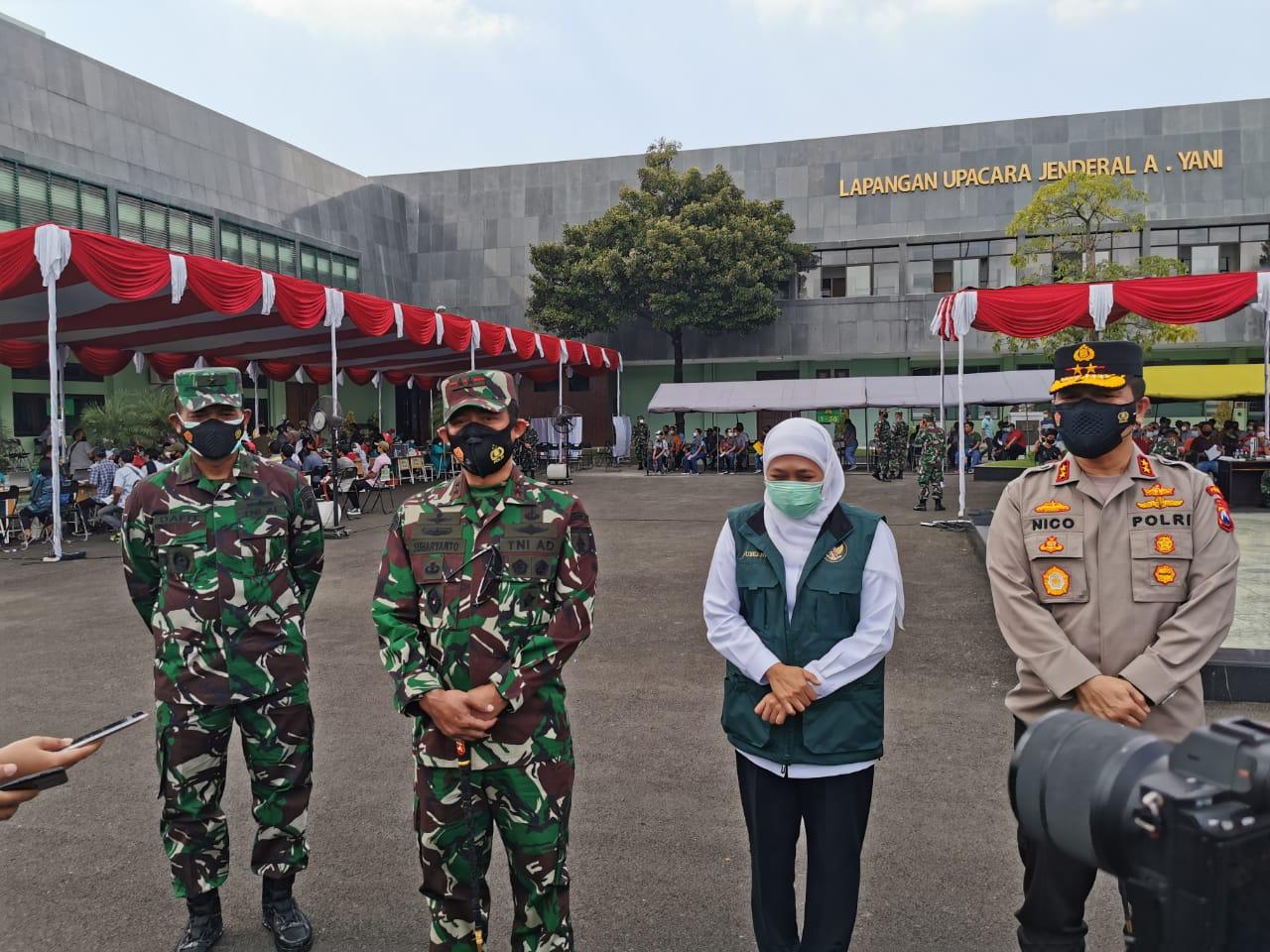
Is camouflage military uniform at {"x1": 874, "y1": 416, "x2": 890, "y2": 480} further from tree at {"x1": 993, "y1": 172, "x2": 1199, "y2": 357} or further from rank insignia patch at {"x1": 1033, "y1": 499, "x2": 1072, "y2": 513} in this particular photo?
rank insignia patch at {"x1": 1033, "y1": 499, "x2": 1072, "y2": 513}

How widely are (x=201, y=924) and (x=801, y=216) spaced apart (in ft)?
107

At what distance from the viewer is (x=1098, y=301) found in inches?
456

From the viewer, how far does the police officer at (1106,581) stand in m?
2.28

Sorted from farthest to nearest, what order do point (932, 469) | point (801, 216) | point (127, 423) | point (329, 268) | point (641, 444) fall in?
point (801, 216) < point (329, 268) < point (641, 444) < point (127, 423) < point (932, 469)

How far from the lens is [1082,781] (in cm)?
105

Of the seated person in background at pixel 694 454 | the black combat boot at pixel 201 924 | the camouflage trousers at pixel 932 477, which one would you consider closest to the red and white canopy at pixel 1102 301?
the camouflage trousers at pixel 932 477

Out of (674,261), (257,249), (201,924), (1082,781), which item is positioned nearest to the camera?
(1082,781)

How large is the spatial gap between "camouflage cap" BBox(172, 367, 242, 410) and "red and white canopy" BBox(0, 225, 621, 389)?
8528 mm

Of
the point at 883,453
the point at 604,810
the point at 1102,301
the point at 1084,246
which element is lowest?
Result: the point at 604,810

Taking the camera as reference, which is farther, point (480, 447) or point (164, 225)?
point (164, 225)

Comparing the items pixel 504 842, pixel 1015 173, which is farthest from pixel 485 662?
pixel 1015 173

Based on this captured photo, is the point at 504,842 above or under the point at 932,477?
under

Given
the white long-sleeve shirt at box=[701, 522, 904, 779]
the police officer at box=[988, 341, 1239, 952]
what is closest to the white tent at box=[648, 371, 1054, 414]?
the police officer at box=[988, 341, 1239, 952]

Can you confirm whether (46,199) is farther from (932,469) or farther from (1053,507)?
(1053,507)
